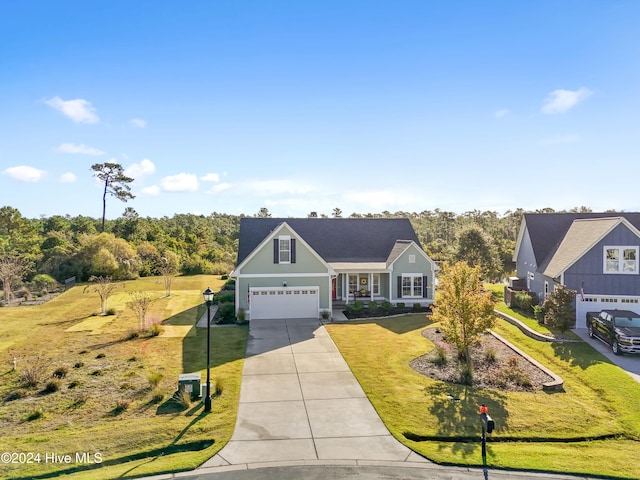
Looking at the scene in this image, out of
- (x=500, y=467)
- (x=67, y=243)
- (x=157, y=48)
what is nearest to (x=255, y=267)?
(x=157, y=48)

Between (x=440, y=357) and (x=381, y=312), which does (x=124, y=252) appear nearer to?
(x=381, y=312)

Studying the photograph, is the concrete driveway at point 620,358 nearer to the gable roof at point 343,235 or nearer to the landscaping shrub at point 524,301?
the landscaping shrub at point 524,301

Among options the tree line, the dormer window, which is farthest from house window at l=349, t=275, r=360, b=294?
the tree line

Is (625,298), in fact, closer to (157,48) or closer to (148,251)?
(157,48)

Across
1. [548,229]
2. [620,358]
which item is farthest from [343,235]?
[620,358]

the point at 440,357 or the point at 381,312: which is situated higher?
the point at 381,312

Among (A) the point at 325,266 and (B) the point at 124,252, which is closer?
(A) the point at 325,266

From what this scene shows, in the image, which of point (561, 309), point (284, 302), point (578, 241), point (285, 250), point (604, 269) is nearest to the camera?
point (561, 309)
